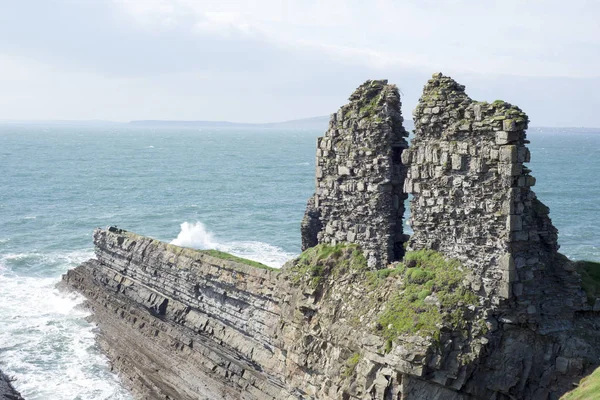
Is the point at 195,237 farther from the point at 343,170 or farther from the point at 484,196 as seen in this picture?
the point at 484,196

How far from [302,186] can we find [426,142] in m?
83.4

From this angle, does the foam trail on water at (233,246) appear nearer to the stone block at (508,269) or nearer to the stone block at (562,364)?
the stone block at (562,364)

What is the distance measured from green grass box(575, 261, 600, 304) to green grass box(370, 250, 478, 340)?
341 cm

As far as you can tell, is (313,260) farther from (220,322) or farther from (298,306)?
(220,322)

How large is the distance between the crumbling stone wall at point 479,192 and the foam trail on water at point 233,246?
29.0 metres

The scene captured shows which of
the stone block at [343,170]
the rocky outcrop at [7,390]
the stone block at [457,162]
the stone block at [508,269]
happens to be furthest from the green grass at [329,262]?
the rocky outcrop at [7,390]

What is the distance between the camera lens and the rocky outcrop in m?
29.3

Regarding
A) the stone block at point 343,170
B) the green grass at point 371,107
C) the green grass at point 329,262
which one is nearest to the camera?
the green grass at point 371,107

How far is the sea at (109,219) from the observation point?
3447 cm

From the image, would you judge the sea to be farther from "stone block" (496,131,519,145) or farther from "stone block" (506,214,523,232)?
"stone block" (496,131,519,145)

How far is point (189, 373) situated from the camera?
30.5m

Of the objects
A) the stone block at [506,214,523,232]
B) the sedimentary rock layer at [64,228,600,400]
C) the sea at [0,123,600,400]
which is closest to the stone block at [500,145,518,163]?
the stone block at [506,214,523,232]

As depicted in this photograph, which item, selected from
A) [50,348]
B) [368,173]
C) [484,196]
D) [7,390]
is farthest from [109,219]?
[484,196]

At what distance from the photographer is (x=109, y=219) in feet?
245
